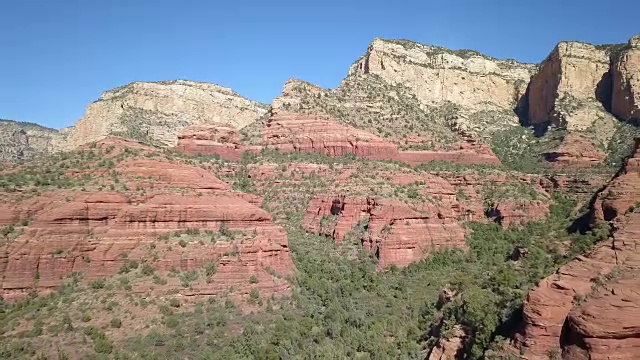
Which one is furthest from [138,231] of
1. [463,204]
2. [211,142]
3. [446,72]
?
[446,72]

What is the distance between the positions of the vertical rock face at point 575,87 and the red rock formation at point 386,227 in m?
39.0

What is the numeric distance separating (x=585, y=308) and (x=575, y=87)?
243ft

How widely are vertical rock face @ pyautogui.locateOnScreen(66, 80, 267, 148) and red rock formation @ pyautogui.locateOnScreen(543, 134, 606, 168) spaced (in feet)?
186

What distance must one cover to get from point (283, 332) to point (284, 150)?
33.9m

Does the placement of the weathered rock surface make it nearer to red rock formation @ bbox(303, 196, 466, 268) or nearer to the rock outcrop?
red rock formation @ bbox(303, 196, 466, 268)

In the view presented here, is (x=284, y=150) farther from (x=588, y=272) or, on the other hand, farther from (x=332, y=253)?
(x=588, y=272)

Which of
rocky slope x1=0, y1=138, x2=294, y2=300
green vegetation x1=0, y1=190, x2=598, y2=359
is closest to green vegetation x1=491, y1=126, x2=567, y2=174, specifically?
green vegetation x1=0, y1=190, x2=598, y2=359

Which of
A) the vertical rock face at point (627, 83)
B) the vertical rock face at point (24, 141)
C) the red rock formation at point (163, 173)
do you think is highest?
the vertical rock face at point (627, 83)

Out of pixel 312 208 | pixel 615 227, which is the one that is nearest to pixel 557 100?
pixel 312 208

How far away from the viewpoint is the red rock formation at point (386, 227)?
1928 inches

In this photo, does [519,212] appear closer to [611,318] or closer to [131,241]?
[611,318]

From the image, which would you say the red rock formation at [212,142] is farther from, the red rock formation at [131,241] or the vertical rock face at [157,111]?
the red rock formation at [131,241]

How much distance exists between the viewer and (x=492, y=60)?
10112 cm

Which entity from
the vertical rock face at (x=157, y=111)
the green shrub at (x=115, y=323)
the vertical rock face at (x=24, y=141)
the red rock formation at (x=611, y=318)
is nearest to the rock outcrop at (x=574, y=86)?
the vertical rock face at (x=157, y=111)
